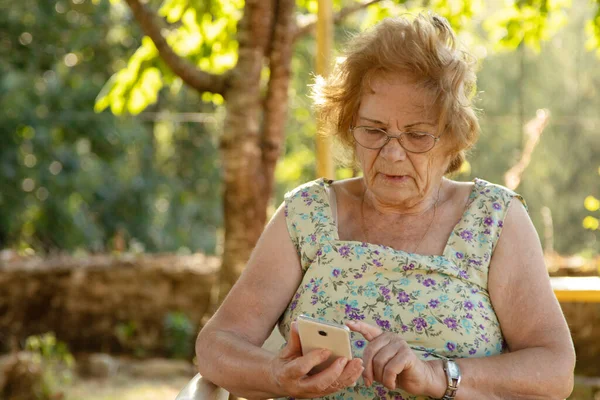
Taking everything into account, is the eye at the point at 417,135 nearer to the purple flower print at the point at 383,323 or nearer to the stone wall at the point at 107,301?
the purple flower print at the point at 383,323

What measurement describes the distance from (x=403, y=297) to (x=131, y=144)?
9444mm

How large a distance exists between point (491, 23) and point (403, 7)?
57 cm

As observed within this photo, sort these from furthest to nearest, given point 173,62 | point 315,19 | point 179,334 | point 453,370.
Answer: point 179,334
point 315,19
point 173,62
point 453,370

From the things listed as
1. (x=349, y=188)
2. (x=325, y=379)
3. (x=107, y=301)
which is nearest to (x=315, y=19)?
(x=349, y=188)

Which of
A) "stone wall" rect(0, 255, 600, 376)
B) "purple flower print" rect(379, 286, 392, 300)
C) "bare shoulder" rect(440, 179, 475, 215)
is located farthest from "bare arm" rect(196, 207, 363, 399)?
"stone wall" rect(0, 255, 600, 376)

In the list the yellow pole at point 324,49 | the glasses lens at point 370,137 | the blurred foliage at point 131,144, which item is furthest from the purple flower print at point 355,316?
the blurred foliage at point 131,144

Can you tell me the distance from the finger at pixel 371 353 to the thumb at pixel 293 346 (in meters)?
0.14

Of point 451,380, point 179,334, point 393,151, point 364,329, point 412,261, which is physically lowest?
point 179,334

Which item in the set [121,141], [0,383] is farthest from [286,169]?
[0,383]

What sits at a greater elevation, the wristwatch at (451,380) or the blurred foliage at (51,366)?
the wristwatch at (451,380)

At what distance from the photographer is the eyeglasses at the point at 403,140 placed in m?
2.01

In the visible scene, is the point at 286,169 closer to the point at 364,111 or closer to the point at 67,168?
the point at 67,168

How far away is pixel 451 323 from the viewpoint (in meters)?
1.95

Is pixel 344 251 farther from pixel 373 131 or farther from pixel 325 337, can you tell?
pixel 325 337
